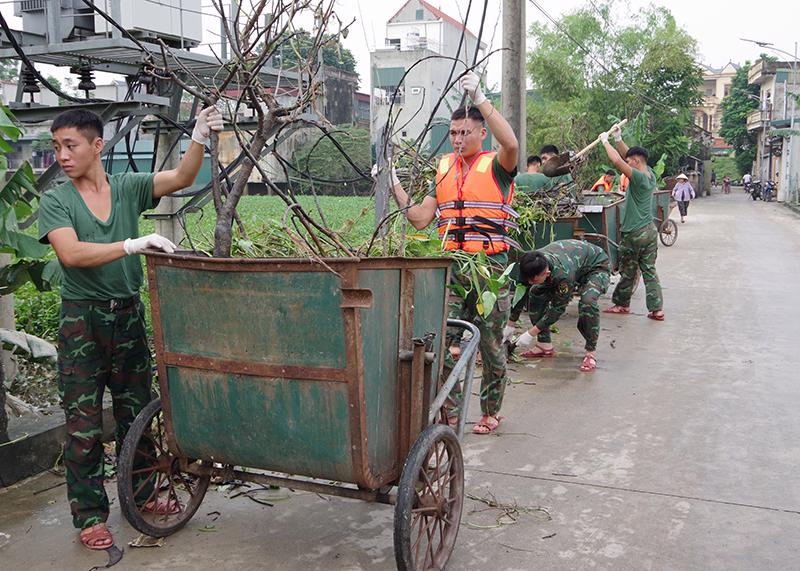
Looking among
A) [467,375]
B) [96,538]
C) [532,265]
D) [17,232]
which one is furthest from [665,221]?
[96,538]

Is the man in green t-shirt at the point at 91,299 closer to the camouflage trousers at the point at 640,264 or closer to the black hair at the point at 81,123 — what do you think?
the black hair at the point at 81,123

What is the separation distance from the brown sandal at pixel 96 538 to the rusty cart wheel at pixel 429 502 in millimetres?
1294

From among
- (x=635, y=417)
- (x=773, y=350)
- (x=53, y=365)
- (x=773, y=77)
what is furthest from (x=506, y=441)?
(x=773, y=77)

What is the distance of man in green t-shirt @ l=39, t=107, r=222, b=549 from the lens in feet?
11.6

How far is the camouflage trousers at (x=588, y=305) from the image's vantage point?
6.86 metres

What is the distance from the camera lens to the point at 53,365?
5633 mm

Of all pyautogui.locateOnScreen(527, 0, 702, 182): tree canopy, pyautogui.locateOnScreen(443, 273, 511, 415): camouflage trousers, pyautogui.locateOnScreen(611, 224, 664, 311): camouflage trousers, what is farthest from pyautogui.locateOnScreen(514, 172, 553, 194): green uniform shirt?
pyautogui.locateOnScreen(527, 0, 702, 182): tree canopy

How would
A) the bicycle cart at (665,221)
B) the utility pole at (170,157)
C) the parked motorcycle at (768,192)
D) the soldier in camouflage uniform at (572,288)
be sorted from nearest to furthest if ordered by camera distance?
1. the utility pole at (170,157)
2. the soldier in camouflage uniform at (572,288)
3. the bicycle cart at (665,221)
4. the parked motorcycle at (768,192)

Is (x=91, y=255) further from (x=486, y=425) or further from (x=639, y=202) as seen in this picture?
(x=639, y=202)

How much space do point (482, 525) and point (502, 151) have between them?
210 centimetres

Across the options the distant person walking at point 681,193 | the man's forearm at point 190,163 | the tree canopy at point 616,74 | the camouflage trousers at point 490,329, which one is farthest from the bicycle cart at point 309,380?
the tree canopy at point 616,74

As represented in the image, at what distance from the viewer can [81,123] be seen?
3.56m

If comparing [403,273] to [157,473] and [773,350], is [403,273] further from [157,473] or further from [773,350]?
[773,350]

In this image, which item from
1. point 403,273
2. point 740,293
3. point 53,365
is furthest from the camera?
point 740,293
